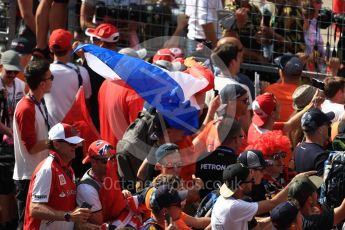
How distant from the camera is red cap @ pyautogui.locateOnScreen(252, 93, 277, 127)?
37.2ft

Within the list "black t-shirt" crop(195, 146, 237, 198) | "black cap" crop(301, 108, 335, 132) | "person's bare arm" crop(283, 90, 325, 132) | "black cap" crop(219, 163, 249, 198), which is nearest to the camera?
"black cap" crop(219, 163, 249, 198)

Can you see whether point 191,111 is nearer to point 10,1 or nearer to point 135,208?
point 135,208

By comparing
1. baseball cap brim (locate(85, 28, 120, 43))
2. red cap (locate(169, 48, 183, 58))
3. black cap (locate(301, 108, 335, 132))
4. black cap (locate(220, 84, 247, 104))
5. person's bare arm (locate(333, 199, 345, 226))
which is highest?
baseball cap brim (locate(85, 28, 120, 43))

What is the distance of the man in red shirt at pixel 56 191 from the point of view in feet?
31.5

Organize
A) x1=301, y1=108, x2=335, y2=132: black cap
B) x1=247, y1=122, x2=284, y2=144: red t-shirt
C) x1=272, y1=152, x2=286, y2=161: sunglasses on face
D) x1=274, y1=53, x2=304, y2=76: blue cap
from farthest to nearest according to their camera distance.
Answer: x1=274, y1=53, x2=304, y2=76: blue cap, x1=247, y1=122, x2=284, y2=144: red t-shirt, x1=301, y1=108, x2=335, y2=132: black cap, x1=272, y1=152, x2=286, y2=161: sunglasses on face

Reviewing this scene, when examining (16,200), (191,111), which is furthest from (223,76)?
(16,200)

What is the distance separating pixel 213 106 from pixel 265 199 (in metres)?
1.35

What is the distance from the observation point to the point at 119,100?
11281mm

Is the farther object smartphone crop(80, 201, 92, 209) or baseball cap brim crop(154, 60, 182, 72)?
baseball cap brim crop(154, 60, 182, 72)

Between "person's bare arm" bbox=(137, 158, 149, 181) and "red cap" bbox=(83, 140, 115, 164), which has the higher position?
"red cap" bbox=(83, 140, 115, 164)

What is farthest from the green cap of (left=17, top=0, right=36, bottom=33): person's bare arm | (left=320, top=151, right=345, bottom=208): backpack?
(left=320, top=151, right=345, bottom=208): backpack

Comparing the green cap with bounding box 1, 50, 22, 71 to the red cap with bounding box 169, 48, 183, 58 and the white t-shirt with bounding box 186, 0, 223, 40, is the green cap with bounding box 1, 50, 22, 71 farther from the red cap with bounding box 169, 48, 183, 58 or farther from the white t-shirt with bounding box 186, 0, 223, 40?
the white t-shirt with bounding box 186, 0, 223, 40

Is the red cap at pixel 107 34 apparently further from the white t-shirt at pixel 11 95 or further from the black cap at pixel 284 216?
the black cap at pixel 284 216

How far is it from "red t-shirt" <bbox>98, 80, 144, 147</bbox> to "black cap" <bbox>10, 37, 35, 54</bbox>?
208 centimetres
